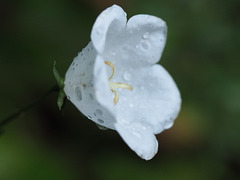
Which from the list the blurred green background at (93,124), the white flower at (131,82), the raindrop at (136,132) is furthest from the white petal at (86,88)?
the blurred green background at (93,124)

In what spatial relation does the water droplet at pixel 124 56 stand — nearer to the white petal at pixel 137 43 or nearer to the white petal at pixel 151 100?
the white petal at pixel 137 43

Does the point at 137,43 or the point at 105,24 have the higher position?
the point at 105,24

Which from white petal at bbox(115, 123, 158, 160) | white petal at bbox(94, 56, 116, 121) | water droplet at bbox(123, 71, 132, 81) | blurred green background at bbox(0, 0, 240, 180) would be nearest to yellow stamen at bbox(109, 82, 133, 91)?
water droplet at bbox(123, 71, 132, 81)

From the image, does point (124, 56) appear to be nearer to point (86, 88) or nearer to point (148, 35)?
point (148, 35)

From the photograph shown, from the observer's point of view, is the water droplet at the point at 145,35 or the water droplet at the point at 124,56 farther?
the water droplet at the point at 124,56

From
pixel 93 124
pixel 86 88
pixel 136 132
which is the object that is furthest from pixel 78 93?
pixel 93 124

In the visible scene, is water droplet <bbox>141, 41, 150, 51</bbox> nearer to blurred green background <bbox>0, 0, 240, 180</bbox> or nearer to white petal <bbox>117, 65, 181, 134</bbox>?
white petal <bbox>117, 65, 181, 134</bbox>
